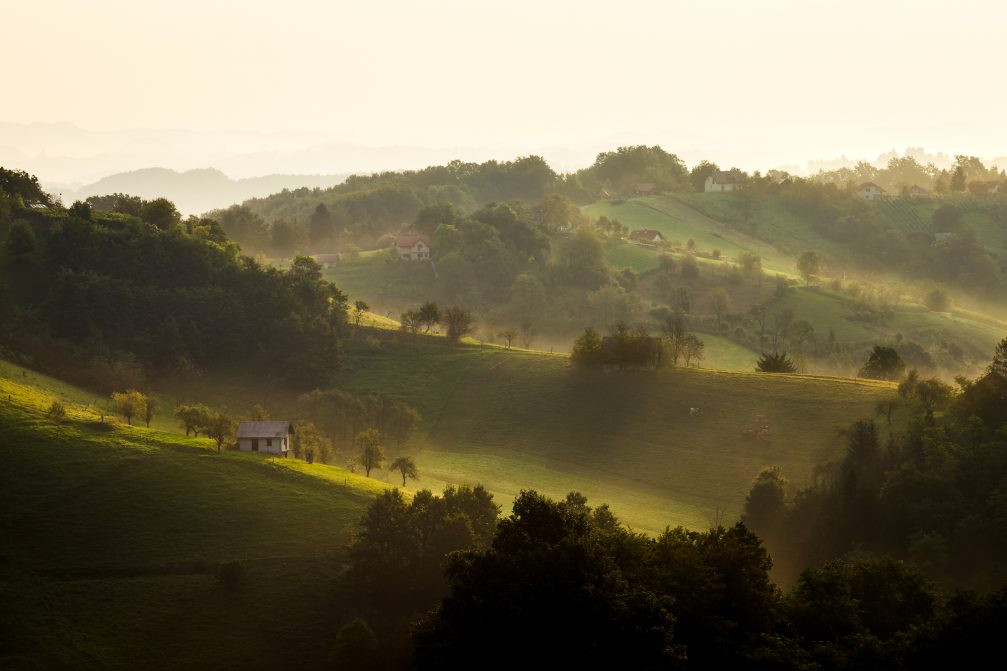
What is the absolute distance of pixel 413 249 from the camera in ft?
591

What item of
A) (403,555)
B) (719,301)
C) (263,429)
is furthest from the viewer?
(719,301)

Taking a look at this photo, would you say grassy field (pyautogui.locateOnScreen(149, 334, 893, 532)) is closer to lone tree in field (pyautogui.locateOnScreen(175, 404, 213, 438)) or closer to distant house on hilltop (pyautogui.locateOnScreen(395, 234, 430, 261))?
lone tree in field (pyautogui.locateOnScreen(175, 404, 213, 438))

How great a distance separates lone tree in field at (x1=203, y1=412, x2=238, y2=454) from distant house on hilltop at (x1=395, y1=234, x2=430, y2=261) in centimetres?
9680

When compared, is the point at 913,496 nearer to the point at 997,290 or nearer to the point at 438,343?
the point at 438,343

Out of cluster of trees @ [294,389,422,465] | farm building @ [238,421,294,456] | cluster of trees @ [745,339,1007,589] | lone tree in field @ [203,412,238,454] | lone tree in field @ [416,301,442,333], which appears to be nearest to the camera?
cluster of trees @ [745,339,1007,589]

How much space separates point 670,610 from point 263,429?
4816cm

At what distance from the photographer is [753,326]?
490ft

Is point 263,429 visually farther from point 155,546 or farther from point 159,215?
point 159,215

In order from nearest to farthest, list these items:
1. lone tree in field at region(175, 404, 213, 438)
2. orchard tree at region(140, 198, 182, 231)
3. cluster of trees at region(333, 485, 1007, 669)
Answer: cluster of trees at region(333, 485, 1007, 669) → lone tree in field at region(175, 404, 213, 438) → orchard tree at region(140, 198, 182, 231)

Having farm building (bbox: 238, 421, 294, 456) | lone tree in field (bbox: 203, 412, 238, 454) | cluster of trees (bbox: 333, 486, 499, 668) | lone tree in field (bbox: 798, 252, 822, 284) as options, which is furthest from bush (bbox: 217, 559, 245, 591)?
lone tree in field (bbox: 798, 252, 822, 284)

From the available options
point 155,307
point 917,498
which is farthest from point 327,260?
point 917,498

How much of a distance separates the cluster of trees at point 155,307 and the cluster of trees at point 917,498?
5895 centimetres

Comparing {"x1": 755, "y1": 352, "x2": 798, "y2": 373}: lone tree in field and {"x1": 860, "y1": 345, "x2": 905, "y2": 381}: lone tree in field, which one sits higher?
{"x1": 860, "y1": 345, "x2": 905, "y2": 381}: lone tree in field

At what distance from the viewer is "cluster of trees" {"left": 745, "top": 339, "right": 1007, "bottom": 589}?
69688mm
